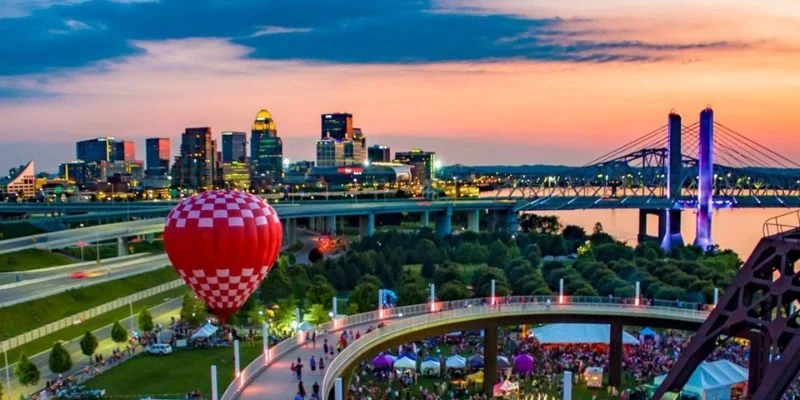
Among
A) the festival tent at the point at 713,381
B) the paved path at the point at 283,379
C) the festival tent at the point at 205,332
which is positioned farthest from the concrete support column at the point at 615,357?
the festival tent at the point at 205,332

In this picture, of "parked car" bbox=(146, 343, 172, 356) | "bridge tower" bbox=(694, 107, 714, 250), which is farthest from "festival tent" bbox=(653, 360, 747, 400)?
"bridge tower" bbox=(694, 107, 714, 250)

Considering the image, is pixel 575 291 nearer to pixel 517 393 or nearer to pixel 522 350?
pixel 522 350

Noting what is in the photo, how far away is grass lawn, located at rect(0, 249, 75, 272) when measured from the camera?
68625mm

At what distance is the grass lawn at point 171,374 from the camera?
36.2 m

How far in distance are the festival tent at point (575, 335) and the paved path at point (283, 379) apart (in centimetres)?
1414

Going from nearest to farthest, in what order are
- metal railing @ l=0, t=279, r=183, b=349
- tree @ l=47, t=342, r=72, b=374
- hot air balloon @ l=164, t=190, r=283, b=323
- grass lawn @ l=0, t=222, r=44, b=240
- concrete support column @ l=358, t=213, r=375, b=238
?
1. hot air balloon @ l=164, t=190, r=283, b=323
2. tree @ l=47, t=342, r=72, b=374
3. metal railing @ l=0, t=279, r=183, b=349
4. grass lawn @ l=0, t=222, r=44, b=240
5. concrete support column @ l=358, t=213, r=375, b=238

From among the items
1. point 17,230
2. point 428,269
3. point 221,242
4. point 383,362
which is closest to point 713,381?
point 383,362

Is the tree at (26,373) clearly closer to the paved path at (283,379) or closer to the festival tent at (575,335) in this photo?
the paved path at (283,379)

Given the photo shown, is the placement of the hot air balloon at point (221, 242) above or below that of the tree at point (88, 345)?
above

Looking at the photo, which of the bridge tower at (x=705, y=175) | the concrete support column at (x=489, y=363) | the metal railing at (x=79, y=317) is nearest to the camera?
the concrete support column at (x=489, y=363)

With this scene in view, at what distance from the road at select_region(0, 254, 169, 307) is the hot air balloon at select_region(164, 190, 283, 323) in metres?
26.3

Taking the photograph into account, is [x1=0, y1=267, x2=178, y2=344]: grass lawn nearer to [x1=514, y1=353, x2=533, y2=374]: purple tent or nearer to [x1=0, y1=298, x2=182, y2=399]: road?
[x1=0, y1=298, x2=182, y2=399]: road

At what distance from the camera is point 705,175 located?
101875 millimetres

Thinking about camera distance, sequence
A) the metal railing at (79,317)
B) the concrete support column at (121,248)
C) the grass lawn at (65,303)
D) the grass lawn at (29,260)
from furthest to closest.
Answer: the concrete support column at (121,248) → the grass lawn at (29,260) → the grass lawn at (65,303) → the metal railing at (79,317)
